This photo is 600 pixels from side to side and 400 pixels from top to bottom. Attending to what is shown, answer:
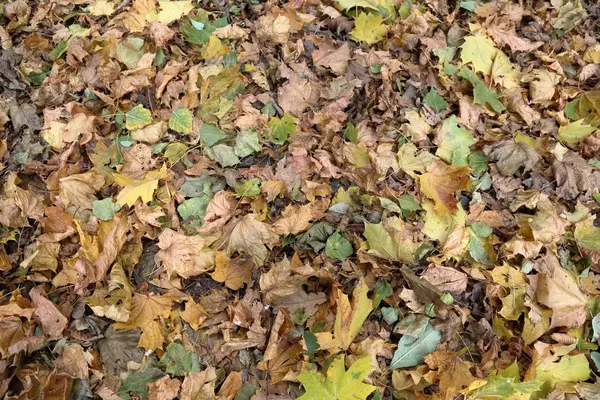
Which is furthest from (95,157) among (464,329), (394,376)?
(464,329)

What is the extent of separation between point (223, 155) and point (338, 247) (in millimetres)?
730

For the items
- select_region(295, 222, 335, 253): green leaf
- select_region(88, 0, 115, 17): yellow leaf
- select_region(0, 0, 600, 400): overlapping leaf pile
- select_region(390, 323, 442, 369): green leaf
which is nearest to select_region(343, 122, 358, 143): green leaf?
select_region(0, 0, 600, 400): overlapping leaf pile

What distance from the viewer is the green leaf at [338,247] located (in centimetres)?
209

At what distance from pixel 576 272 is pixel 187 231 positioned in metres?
1.73

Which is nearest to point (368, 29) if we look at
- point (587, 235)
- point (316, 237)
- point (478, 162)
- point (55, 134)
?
point (478, 162)

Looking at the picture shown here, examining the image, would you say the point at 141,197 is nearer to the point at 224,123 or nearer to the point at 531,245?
the point at 224,123

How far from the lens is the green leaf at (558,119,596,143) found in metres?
2.49

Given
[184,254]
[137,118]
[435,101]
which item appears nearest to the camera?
[184,254]

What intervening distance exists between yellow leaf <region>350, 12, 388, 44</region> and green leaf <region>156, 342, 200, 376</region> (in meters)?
1.95

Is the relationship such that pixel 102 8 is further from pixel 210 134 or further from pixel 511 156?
pixel 511 156

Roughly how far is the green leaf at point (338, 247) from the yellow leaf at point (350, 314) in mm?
184

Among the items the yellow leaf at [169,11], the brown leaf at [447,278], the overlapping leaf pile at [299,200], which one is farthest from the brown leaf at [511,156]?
the yellow leaf at [169,11]

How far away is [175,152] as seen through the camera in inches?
93.4

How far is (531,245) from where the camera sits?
7.02ft
